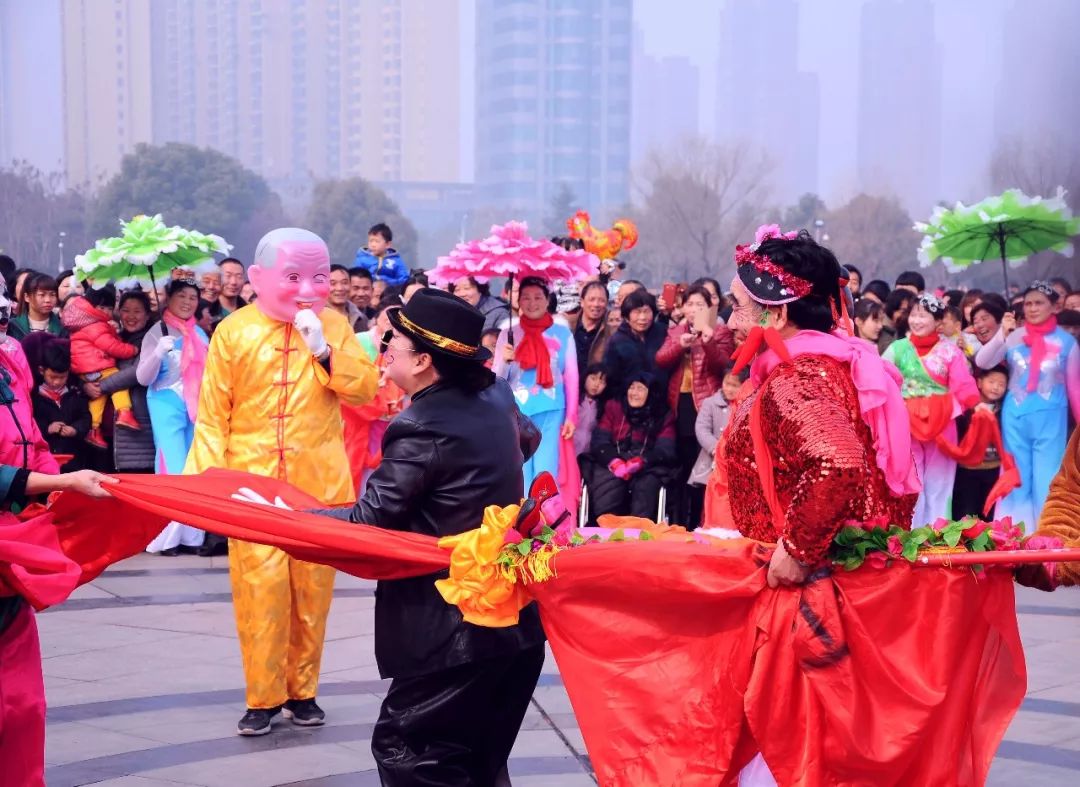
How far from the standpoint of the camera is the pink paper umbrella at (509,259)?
8.52 m

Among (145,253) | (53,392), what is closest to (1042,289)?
(145,253)

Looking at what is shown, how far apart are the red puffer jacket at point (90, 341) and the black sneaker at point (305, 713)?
4835 mm

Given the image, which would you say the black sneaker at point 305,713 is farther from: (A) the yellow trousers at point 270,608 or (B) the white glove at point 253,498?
(B) the white glove at point 253,498

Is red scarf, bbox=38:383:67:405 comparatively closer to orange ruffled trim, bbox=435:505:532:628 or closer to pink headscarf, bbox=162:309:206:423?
pink headscarf, bbox=162:309:206:423

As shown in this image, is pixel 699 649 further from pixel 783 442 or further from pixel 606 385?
pixel 606 385

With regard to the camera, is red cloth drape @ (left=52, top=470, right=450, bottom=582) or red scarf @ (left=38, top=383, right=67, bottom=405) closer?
red cloth drape @ (left=52, top=470, right=450, bottom=582)

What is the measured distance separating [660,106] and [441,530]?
3110 cm

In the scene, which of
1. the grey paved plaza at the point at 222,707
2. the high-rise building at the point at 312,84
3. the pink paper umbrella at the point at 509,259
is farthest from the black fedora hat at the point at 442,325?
the high-rise building at the point at 312,84

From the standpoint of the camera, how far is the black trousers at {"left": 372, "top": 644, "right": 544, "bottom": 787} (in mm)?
3936

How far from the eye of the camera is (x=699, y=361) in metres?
9.93

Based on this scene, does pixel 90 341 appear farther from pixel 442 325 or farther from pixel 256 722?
pixel 442 325

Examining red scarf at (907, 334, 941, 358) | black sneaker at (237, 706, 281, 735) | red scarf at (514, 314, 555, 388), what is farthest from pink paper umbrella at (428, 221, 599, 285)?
black sneaker at (237, 706, 281, 735)

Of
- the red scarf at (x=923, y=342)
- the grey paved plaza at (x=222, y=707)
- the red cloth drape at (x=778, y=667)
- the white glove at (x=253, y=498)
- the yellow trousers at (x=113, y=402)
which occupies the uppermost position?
the white glove at (x=253, y=498)

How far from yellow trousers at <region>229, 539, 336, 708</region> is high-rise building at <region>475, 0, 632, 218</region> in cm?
3444
